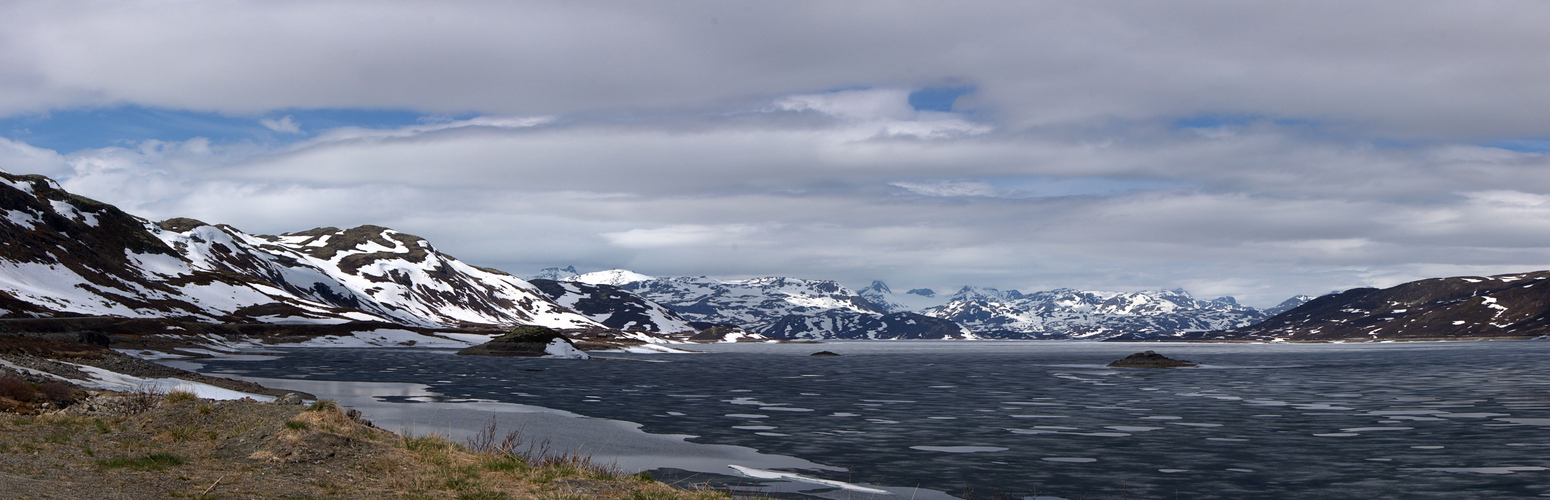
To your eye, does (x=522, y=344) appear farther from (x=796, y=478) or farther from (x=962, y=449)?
(x=796, y=478)

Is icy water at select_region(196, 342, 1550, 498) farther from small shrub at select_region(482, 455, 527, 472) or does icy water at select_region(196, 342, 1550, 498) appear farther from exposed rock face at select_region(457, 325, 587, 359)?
exposed rock face at select_region(457, 325, 587, 359)

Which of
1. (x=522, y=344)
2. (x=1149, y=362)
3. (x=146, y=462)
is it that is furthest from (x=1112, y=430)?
(x=522, y=344)

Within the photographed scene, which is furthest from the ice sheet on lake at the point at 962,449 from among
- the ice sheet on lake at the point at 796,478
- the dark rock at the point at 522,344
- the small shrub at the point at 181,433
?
the dark rock at the point at 522,344

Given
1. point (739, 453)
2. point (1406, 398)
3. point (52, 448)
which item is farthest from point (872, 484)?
point (1406, 398)

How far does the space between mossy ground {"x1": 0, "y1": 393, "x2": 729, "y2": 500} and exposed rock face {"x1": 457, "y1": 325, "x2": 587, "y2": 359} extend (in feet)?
333

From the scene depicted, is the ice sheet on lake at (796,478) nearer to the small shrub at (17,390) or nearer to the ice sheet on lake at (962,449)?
the ice sheet on lake at (962,449)

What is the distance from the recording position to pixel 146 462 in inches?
710

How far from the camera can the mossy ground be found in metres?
16.2

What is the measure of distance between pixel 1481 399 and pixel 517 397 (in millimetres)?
49061

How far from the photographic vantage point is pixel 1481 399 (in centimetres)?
4881

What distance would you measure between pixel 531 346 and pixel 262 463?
11021 centimetres

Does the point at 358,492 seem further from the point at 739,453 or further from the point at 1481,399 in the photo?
the point at 1481,399

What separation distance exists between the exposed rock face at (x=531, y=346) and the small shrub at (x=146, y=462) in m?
106

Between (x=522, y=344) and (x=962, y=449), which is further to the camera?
(x=522, y=344)
